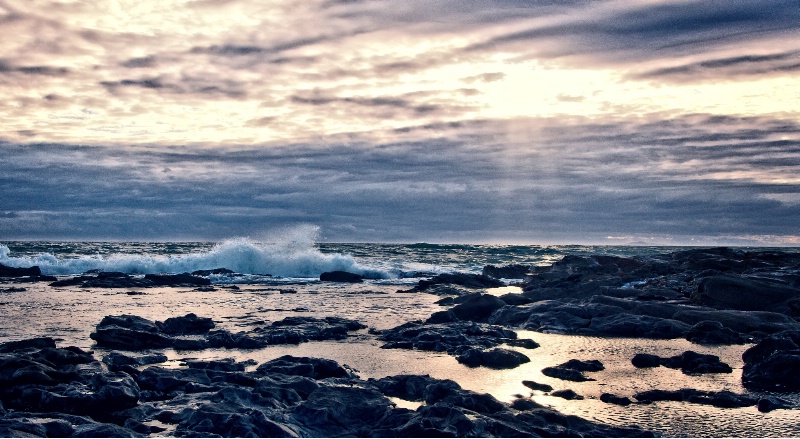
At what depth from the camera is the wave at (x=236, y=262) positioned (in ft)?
209

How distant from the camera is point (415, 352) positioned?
17.5 meters

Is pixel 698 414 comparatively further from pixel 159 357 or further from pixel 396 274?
pixel 396 274

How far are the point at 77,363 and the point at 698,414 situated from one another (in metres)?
13.0

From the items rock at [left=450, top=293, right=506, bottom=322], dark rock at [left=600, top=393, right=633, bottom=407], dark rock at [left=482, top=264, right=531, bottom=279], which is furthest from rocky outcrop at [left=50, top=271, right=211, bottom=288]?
dark rock at [left=600, top=393, right=633, bottom=407]

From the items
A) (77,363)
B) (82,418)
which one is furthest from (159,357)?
(82,418)

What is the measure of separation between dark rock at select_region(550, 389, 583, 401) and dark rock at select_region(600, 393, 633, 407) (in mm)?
458

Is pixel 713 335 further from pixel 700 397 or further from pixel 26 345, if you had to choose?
pixel 26 345

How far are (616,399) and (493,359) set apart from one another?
13.2ft

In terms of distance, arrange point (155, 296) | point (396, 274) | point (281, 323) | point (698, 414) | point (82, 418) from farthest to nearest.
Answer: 1. point (396, 274)
2. point (155, 296)
3. point (281, 323)
4. point (698, 414)
5. point (82, 418)

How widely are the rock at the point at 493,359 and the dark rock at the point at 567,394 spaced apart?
117 inches

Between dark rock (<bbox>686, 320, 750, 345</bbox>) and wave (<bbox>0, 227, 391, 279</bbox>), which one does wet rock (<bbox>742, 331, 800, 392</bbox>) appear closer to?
dark rock (<bbox>686, 320, 750, 345</bbox>)

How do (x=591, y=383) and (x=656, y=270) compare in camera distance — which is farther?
(x=656, y=270)

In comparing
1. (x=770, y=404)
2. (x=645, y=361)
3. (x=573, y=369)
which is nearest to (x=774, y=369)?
(x=770, y=404)

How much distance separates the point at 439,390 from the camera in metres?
11.5
